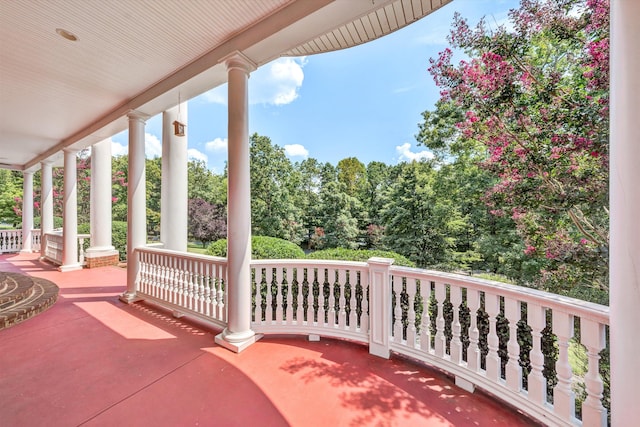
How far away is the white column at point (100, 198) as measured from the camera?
6.15m

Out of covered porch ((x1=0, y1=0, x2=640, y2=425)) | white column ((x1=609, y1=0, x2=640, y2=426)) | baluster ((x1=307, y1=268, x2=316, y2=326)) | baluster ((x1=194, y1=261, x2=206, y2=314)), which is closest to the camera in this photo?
white column ((x1=609, y1=0, x2=640, y2=426))

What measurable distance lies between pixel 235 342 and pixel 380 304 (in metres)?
1.56

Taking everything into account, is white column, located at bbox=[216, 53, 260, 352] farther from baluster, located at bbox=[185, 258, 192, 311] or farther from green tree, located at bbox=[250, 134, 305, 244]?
green tree, located at bbox=[250, 134, 305, 244]

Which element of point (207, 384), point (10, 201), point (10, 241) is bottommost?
point (207, 384)

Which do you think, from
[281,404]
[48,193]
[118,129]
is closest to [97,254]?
[118,129]

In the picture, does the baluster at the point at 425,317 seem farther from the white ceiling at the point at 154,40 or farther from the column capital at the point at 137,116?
the column capital at the point at 137,116

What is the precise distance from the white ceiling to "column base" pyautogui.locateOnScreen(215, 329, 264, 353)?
119 inches

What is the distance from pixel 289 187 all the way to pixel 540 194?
14779 mm

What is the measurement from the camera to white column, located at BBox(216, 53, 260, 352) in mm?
2750

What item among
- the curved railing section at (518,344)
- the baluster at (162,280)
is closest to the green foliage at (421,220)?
the curved railing section at (518,344)

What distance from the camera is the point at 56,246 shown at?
710 cm

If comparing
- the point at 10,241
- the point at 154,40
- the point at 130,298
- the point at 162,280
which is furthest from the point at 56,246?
the point at 154,40

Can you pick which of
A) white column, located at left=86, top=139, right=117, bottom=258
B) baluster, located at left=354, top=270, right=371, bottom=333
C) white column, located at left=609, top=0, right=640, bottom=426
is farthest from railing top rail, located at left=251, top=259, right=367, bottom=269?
white column, located at left=86, top=139, right=117, bottom=258

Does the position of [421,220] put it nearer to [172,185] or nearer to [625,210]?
[172,185]
